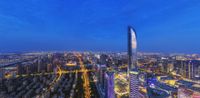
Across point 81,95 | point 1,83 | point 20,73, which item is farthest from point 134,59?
point 20,73

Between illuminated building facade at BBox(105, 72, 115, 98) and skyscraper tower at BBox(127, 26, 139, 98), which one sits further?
illuminated building facade at BBox(105, 72, 115, 98)

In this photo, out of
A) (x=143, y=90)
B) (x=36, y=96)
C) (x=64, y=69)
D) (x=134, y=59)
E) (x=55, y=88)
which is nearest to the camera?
(x=143, y=90)

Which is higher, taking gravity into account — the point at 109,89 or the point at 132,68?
the point at 132,68

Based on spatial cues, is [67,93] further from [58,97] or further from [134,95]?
[134,95]

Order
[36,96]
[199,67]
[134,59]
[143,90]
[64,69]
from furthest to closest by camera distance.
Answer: [64,69] → [199,67] → [134,59] → [36,96] → [143,90]

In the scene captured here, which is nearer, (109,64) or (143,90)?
(143,90)

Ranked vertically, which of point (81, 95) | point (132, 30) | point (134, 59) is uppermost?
point (132, 30)

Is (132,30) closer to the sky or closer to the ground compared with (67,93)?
closer to the sky

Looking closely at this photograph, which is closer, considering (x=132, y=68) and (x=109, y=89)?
(x=109, y=89)

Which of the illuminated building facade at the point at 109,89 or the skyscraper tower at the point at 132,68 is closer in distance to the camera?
the skyscraper tower at the point at 132,68
